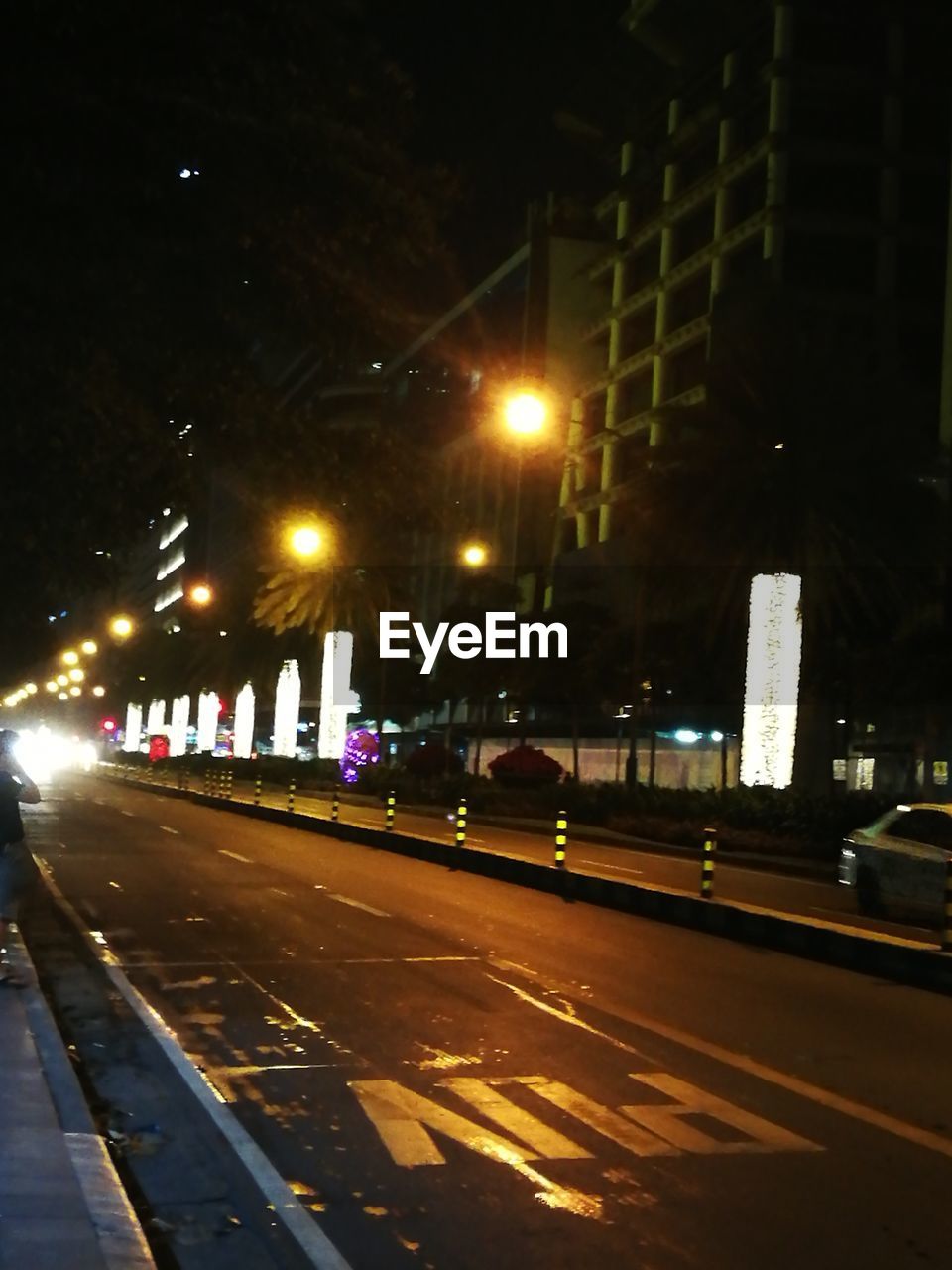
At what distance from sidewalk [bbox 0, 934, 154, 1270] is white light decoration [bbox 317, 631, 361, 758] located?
148ft

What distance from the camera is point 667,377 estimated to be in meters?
67.2

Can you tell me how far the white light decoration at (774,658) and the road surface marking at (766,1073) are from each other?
64.7 feet

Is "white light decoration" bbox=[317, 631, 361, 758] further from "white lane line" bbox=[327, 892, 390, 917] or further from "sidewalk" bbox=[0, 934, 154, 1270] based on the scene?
"sidewalk" bbox=[0, 934, 154, 1270]

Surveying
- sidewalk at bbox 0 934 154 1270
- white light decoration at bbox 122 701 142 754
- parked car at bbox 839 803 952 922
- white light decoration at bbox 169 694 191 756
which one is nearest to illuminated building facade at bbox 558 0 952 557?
parked car at bbox 839 803 952 922

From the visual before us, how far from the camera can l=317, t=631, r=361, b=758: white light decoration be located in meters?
56.9

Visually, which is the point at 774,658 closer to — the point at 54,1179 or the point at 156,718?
the point at 54,1179

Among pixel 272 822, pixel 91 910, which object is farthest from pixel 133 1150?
pixel 272 822

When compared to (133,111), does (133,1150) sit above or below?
below

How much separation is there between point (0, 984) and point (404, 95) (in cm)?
650

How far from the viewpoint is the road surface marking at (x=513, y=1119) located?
301 inches

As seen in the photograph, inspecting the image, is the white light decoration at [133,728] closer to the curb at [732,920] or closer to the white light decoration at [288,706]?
the white light decoration at [288,706]

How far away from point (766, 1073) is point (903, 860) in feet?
31.0

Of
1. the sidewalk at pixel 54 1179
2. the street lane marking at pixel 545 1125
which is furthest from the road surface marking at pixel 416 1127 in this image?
the sidewalk at pixel 54 1179

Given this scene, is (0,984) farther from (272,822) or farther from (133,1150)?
(272,822)
